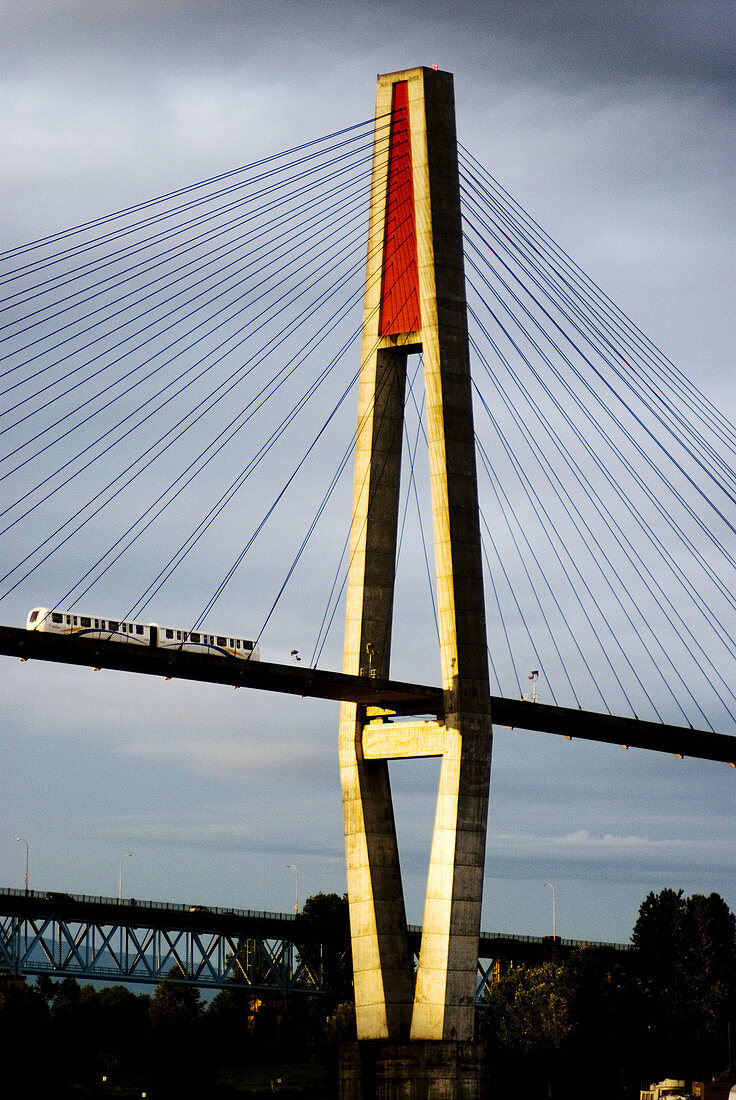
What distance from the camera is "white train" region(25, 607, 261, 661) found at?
57.1 m

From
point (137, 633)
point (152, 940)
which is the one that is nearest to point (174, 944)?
point (152, 940)

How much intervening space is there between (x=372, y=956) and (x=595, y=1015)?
5419 centimetres

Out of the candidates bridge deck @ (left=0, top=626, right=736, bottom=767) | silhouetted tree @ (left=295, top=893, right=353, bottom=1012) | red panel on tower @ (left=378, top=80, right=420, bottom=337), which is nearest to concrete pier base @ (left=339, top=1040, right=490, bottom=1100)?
bridge deck @ (left=0, top=626, right=736, bottom=767)

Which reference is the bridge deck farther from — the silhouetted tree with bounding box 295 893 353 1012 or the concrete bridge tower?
the silhouetted tree with bounding box 295 893 353 1012

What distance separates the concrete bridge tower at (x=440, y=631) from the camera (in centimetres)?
5406

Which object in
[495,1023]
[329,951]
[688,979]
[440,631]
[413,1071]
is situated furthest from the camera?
[329,951]

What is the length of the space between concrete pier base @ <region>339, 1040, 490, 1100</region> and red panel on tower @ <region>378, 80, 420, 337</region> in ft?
84.0

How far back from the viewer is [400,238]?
59969mm

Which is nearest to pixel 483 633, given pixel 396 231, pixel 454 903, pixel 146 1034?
pixel 454 903

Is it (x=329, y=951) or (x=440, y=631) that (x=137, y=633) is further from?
(x=329, y=951)

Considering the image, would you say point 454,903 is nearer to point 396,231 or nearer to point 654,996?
point 396,231

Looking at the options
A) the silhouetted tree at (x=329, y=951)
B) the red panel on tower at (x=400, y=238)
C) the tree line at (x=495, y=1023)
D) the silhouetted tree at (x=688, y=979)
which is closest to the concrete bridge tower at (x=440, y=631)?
the red panel on tower at (x=400, y=238)

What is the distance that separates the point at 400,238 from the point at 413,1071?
29.9 m

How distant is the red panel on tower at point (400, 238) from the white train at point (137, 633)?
44.5 feet
